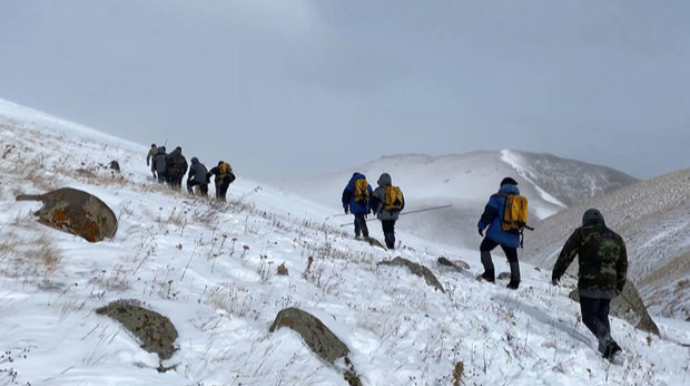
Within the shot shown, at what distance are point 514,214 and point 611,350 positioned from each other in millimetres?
Answer: 4064

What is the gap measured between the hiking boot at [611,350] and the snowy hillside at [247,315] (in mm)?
262

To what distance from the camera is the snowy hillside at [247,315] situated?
15.2 feet

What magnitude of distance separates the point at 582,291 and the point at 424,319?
2.62m

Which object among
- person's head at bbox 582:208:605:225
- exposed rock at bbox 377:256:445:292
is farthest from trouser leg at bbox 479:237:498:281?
person's head at bbox 582:208:605:225

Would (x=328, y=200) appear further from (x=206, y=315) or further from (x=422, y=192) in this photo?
(x=206, y=315)

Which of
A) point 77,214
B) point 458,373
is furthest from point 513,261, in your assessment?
point 77,214

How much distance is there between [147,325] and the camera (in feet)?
16.5

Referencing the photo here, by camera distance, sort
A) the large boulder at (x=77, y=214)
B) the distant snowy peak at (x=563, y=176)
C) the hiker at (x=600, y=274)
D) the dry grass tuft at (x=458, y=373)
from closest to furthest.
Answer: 1. the dry grass tuft at (x=458, y=373)
2. the large boulder at (x=77, y=214)
3. the hiker at (x=600, y=274)
4. the distant snowy peak at (x=563, y=176)

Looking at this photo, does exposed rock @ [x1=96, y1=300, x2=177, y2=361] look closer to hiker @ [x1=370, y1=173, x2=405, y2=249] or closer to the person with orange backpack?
the person with orange backpack

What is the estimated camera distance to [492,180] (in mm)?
125688

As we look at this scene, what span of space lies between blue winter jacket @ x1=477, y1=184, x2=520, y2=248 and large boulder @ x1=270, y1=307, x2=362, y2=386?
633 centimetres

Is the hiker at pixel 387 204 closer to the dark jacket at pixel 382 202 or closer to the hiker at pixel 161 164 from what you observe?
the dark jacket at pixel 382 202

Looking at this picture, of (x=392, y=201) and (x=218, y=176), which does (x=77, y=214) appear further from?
(x=218, y=176)

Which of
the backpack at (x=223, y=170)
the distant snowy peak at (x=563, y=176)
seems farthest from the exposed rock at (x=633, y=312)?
the distant snowy peak at (x=563, y=176)
